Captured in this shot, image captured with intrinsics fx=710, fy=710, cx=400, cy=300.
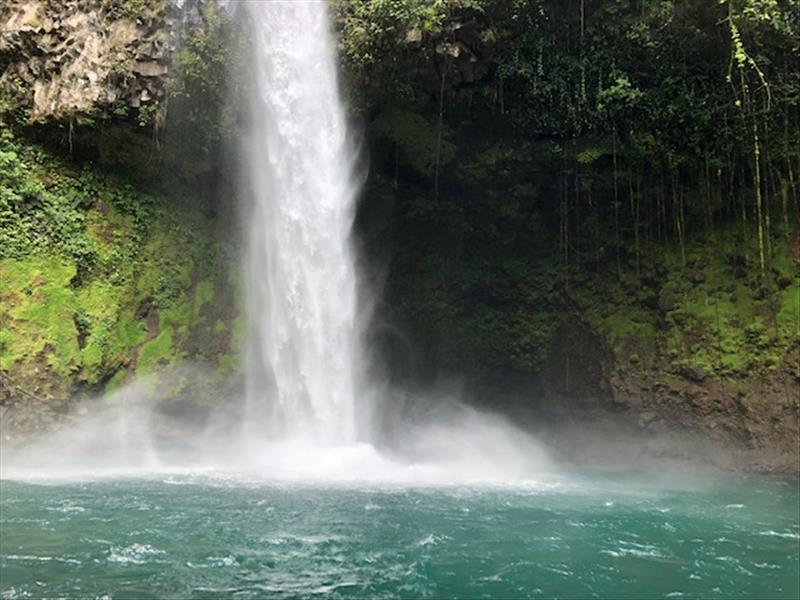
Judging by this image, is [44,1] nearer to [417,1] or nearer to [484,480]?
[417,1]

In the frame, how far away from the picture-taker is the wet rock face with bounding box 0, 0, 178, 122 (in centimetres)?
1495

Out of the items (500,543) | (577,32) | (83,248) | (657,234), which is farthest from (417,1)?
(500,543)

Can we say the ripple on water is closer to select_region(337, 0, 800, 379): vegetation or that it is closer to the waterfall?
the waterfall

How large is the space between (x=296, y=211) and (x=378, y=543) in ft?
31.0

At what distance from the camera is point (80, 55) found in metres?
15.1

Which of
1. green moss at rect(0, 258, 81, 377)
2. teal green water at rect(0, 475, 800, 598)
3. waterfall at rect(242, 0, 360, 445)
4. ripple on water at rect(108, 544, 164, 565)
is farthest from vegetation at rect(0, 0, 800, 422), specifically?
ripple on water at rect(108, 544, 164, 565)

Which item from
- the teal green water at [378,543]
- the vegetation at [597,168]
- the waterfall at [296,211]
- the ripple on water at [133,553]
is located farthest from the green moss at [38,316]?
the ripple on water at [133,553]

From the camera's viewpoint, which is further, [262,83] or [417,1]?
[262,83]

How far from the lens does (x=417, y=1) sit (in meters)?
14.5

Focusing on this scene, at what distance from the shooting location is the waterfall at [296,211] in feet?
49.2

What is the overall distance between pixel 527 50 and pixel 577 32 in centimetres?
124

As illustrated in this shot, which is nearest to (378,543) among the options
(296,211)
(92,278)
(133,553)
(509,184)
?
(133,553)

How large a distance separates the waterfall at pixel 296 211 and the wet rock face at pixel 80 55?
2.18 meters

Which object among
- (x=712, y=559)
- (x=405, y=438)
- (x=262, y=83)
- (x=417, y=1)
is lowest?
(x=712, y=559)
